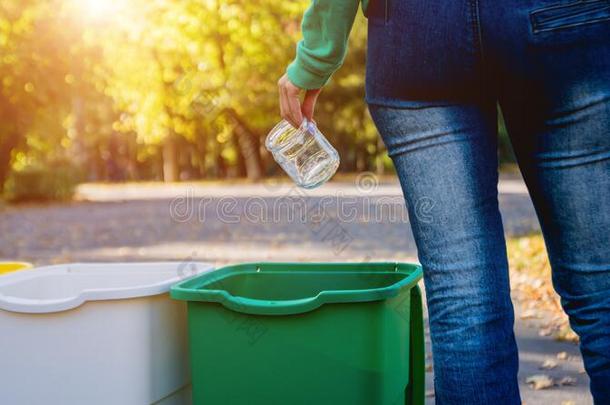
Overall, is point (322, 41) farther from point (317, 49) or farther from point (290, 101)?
point (290, 101)

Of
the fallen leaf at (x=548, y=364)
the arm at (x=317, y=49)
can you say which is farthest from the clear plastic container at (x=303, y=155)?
the fallen leaf at (x=548, y=364)

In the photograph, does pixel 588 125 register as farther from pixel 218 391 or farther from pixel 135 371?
pixel 135 371

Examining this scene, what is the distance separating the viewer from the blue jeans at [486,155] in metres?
1.30

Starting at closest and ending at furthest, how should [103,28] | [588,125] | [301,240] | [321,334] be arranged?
[588,125], [321,334], [301,240], [103,28]

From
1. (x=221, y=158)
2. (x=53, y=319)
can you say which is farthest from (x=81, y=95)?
(x=221, y=158)

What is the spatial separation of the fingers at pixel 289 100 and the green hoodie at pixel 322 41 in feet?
0.06

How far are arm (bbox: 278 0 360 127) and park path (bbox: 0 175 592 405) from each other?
5.69 feet

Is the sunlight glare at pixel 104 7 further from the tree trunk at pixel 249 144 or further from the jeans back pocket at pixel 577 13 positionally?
the jeans back pocket at pixel 577 13

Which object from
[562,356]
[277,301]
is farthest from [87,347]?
[562,356]

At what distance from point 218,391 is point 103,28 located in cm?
2089

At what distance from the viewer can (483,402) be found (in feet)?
4.71

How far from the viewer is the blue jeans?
130cm

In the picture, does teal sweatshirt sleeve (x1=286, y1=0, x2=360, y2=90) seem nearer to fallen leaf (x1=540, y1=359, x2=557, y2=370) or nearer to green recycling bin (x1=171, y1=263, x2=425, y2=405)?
green recycling bin (x1=171, y1=263, x2=425, y2=405)

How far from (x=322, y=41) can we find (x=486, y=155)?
413 millimetres
